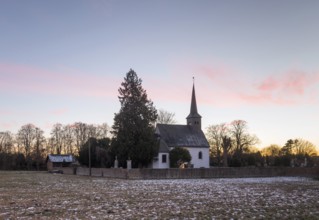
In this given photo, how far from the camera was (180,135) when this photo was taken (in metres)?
66.9

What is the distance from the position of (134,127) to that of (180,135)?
14752 mm

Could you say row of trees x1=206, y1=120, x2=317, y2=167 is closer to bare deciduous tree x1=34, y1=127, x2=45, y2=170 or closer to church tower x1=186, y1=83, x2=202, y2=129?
church tower x1=186, y1=83, x2=202, y2=129

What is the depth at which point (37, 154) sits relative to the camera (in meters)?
95.7

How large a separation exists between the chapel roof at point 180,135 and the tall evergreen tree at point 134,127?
791cm

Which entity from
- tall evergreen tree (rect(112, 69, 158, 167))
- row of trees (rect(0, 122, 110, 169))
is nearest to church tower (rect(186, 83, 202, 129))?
tall evergreen tree (rect(112, 69, 158, 167))

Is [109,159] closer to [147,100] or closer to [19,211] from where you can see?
[147,100]

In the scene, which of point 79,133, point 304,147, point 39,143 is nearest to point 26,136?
point 39,143

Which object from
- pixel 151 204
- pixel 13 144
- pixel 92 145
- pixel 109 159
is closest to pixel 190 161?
pixel 109 159

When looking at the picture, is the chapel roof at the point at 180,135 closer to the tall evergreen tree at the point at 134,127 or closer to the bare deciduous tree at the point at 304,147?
the tall evergreen tree at the point at 134,127

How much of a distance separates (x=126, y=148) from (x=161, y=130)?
12.8m

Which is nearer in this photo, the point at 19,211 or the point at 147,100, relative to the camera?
the point at 19,211

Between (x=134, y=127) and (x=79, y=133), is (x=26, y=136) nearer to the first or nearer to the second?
(x=79, y=133)

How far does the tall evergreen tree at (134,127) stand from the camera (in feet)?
177

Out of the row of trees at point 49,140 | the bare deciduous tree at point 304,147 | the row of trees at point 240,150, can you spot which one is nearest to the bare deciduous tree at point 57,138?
the row of trees at point 49,140
